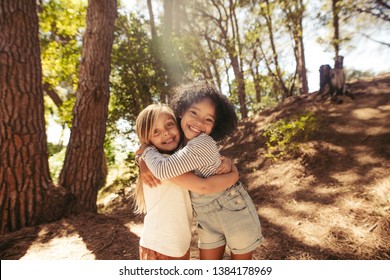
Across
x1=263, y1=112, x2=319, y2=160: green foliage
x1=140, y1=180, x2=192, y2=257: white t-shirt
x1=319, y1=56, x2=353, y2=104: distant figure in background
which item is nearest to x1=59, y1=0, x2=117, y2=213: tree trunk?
x1=140, y1=180, x2=192, y2=257: white t-shirt

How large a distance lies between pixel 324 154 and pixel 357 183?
42.8 inches

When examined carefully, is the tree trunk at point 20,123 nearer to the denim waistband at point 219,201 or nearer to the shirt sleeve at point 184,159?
the shirt sleeve at point 184,159

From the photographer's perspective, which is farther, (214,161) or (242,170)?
(242,170)

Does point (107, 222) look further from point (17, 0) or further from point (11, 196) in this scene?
point (17, 0)

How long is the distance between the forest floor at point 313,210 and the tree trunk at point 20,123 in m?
0.30

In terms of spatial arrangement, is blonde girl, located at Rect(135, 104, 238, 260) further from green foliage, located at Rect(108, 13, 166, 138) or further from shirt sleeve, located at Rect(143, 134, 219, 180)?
green foliage, located at Rect(108, 13, 166, 138)

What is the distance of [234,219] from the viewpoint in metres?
1.87

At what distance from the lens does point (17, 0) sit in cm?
358

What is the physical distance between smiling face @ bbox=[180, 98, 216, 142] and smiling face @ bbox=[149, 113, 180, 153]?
9 centimetres

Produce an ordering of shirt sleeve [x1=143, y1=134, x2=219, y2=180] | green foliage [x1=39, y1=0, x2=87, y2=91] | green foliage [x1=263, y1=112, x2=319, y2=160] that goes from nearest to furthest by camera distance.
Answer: shirt sleeve [x1=143, y1=134, x2=219, y2=180]
green foliage [x1=263, y1=112, x2=319, y2=160]
green foliage [x1=39, y1=0, x2=87, y2=91]

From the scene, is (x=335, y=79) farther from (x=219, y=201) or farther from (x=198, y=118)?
(x=219, y=201)

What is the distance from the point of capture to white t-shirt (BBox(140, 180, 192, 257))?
68.7 inches

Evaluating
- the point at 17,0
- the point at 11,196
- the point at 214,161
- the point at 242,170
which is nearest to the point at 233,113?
the point at 214,161

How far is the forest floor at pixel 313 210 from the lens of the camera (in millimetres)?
2938
